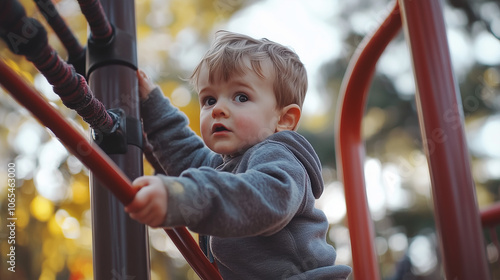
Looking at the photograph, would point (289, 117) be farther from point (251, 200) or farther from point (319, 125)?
point (319, 125)

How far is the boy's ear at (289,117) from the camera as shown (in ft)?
3.28

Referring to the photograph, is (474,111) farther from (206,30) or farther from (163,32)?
(163,32)

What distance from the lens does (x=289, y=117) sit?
1.02 meters

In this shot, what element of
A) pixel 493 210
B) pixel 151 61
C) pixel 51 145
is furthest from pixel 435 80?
pixel 151 61

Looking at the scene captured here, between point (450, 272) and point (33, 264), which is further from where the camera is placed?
point (33, 264)

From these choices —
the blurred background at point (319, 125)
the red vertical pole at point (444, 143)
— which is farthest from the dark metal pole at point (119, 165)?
the blurred background at point (319, 125)

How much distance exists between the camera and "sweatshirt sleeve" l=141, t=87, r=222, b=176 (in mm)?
1118

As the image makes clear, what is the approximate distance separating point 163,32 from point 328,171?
7.04ft

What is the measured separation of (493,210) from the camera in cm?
118

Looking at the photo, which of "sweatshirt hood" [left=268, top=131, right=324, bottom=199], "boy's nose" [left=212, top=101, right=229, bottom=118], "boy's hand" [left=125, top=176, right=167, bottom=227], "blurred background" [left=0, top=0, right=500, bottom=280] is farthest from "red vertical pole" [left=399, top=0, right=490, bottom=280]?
"blurred background" [left=0, top=0, right=500, bottom=280]

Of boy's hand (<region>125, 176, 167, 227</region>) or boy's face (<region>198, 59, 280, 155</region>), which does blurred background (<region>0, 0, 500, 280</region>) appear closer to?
boy's face (<region>198, 59, 280, 155</region>)

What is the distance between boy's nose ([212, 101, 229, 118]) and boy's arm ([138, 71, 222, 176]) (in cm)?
22

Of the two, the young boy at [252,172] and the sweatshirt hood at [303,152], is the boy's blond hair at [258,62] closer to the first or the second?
the young boy at [252,172]

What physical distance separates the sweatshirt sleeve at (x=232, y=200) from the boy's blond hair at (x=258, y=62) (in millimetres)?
234
